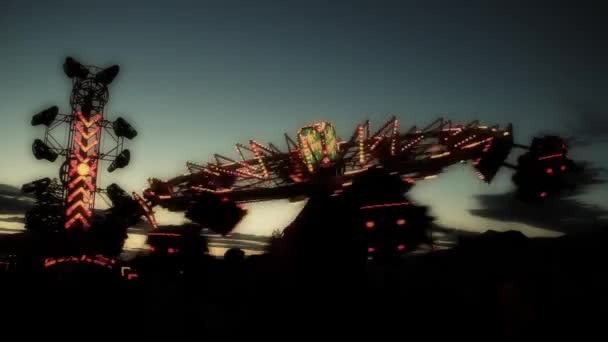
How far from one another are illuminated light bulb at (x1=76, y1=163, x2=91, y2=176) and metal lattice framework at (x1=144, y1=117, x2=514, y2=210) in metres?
4.85

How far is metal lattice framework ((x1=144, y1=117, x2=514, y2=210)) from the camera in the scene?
13.7m

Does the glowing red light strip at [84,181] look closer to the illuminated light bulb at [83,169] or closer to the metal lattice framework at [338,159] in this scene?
the illuminated light bulb at [83,169]

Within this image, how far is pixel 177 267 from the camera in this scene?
2131 cm

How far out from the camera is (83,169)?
2275cm

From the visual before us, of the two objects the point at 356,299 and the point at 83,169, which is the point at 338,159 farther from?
the point at 83,169

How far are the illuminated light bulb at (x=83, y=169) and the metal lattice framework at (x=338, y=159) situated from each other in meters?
4.85

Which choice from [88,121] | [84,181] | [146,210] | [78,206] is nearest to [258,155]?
[146,210]

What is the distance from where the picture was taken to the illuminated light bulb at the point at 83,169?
22.6 metres

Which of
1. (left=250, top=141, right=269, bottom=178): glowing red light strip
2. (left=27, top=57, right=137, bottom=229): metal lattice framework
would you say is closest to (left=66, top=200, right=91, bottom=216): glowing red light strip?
(left=27, top=57, right=137, bottom=229): metal lattice framework

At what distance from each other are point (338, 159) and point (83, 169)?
1440 cm

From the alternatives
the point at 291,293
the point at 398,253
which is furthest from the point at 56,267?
the point at 398,253

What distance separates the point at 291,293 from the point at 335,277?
0.79m

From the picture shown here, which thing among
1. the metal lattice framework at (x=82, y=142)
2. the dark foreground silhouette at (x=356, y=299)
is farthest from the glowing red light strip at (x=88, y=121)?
the dark foreground silhouette at (x=356, y=299)

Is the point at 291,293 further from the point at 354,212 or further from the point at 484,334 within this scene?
the point at 484,334
